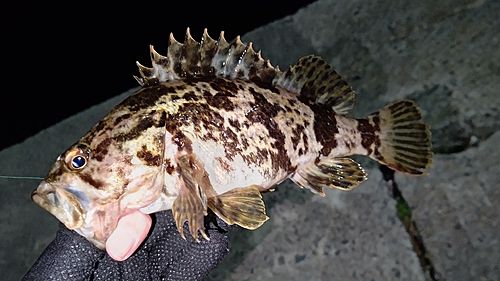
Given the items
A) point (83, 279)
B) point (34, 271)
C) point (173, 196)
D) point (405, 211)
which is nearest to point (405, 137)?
point (405, 211)

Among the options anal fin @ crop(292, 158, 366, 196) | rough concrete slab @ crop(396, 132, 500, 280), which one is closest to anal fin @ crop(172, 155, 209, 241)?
anal fin @ crop(292, 158, 366, 196)

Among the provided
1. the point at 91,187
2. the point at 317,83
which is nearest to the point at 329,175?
the point at 317,83

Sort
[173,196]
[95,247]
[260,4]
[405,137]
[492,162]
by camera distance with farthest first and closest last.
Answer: [260,4] → [492,162] → [405,137] → [95,247] → [173,196]

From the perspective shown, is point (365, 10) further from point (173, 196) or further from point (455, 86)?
point (173, 196)

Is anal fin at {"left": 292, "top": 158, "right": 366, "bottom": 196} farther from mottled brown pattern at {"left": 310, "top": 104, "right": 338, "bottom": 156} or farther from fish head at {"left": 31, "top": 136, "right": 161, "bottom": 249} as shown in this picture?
fish head at {"left": 31, "top": 136, "right": 161, "bottom": 249}

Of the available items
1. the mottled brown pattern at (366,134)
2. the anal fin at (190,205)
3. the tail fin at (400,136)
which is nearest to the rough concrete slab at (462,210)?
the tail fin at (400,136)

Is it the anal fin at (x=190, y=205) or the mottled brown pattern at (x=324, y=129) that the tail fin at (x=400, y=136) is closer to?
the mottled brown pattern at (x=324, y=129)

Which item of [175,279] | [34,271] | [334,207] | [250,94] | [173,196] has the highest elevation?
[250,94]
